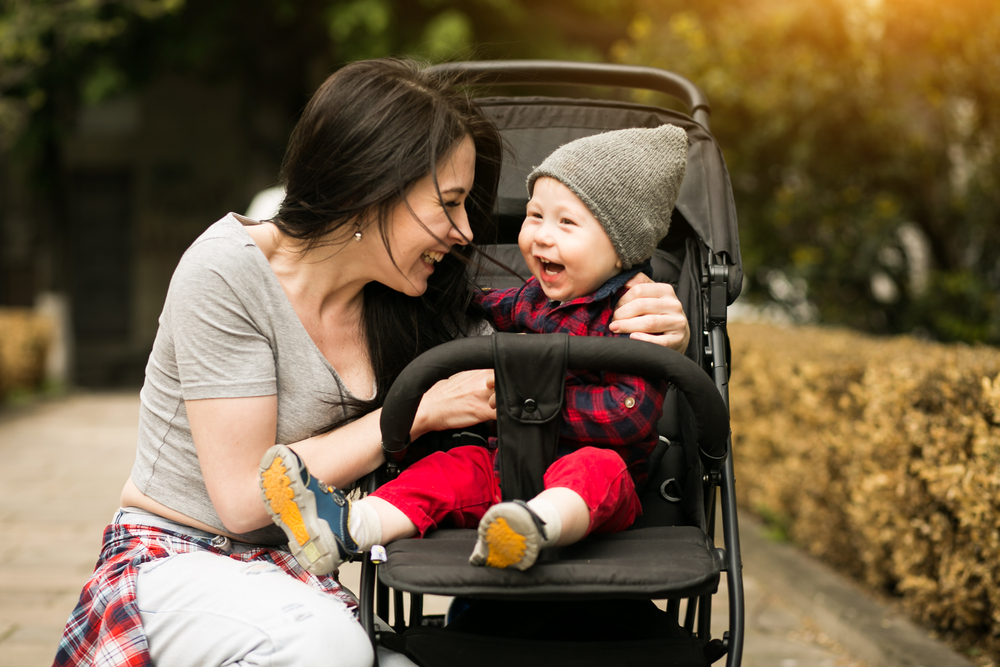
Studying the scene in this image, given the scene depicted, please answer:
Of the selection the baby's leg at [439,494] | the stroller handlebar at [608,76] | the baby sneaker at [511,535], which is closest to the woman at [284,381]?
the baby's leg at [439,494]

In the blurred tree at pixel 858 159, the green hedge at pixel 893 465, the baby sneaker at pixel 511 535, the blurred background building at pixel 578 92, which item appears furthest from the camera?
the blurred background building at pixel 578 92

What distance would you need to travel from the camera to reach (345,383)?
2.10 metres

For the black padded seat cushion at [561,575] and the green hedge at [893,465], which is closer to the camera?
the black padded seat cushion at [561,575]

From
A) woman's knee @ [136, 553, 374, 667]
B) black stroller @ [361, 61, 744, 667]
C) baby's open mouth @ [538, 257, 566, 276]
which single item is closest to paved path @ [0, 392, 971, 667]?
black stroller @ [361, 61, 744, 667]

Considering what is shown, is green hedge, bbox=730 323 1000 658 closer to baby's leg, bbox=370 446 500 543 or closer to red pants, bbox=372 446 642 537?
red pants, bbox=372 446 642 537

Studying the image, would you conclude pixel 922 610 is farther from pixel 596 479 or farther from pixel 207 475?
pixel 207 475

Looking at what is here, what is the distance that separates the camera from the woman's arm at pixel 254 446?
6.04ft

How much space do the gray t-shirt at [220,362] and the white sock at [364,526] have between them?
352mm

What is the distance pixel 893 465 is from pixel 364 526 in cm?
235

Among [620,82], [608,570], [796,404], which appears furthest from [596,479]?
[796,404]

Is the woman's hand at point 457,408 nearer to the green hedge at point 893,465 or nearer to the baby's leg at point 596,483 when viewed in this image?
the baby's leg at point 596,483

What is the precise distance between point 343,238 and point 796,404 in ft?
9.59

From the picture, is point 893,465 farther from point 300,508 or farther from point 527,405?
point 300,508

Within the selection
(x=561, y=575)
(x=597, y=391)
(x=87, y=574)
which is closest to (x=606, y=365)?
(x=597, y=391)
